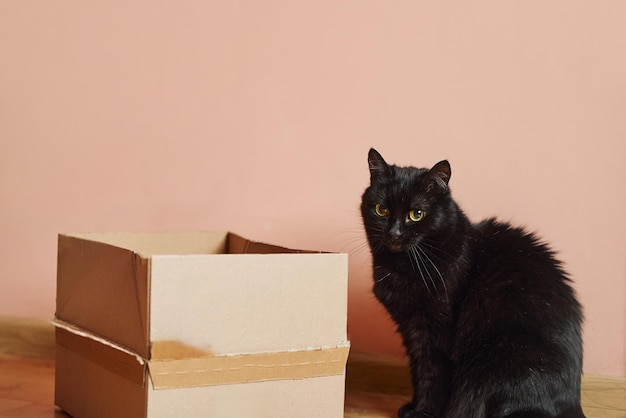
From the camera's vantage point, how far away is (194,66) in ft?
6.31

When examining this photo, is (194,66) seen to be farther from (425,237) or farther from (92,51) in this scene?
(425,237)

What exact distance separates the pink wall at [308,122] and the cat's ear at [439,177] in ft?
0.84

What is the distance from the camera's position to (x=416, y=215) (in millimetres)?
1476

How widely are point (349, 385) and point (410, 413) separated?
33 centimetres

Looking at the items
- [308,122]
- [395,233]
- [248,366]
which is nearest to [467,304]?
[395,233]

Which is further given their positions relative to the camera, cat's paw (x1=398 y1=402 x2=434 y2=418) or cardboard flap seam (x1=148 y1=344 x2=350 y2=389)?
cat's paw (x1=398 y1=402 x2=434 y2=418)

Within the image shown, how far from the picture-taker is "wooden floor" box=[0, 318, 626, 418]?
159 cm

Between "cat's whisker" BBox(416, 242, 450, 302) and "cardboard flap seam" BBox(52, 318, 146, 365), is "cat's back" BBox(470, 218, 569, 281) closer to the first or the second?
"cat's whisker" BBox(416, 242, 450, 302)

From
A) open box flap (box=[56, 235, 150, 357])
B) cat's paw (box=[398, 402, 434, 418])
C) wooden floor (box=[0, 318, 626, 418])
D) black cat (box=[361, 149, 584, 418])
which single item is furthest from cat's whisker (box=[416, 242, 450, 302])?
open box flap (box=[56, 235, 150, 357])

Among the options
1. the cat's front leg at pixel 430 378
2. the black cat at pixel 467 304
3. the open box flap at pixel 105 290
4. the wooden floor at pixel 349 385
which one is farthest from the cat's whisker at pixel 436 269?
the open box flap at pixel 105 290

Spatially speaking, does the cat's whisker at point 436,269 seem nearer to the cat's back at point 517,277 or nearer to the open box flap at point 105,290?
the cat's back at point 517,277

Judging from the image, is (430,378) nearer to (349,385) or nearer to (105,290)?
(349,385)

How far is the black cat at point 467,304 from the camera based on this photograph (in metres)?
1.32

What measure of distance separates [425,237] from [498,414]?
0.38m
